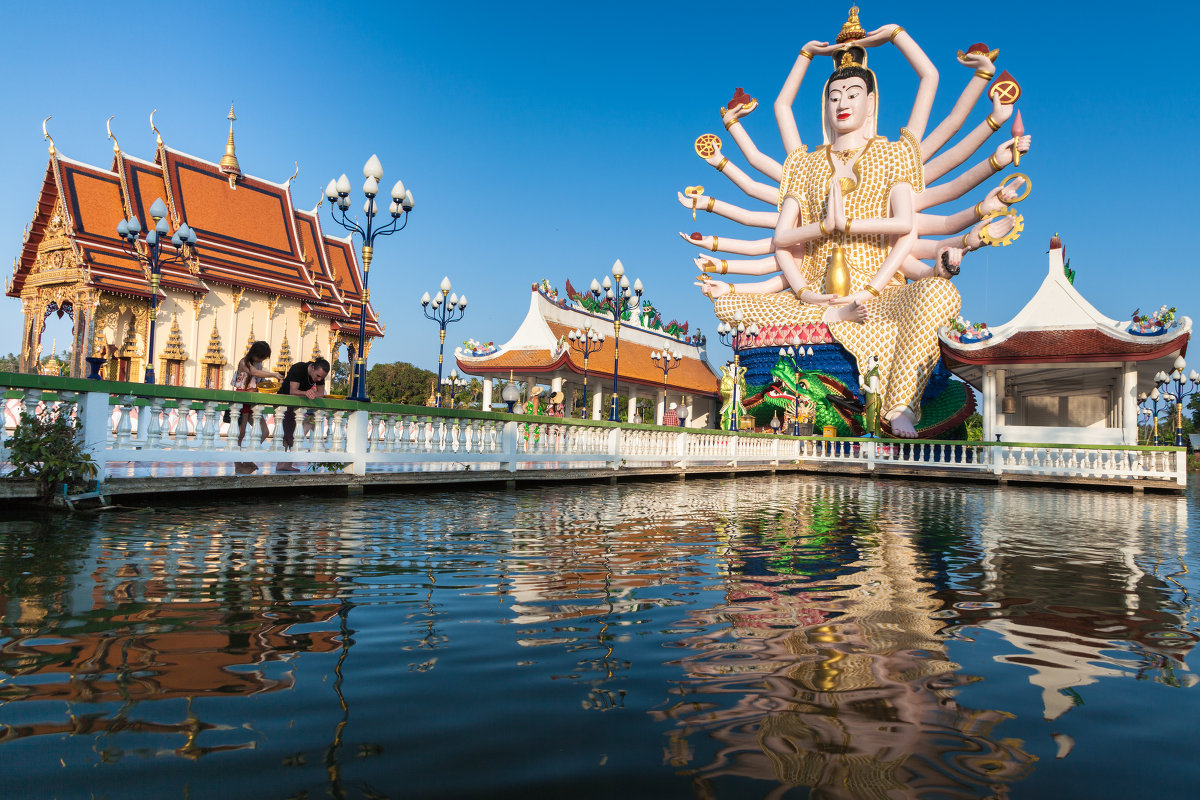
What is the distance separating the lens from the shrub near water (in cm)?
721

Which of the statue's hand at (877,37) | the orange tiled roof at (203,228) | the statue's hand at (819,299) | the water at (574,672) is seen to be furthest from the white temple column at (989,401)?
the orange tiled roof at (203,228)

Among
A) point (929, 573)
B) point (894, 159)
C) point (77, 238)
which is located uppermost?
point (894, 159)

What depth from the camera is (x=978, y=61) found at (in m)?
28.8

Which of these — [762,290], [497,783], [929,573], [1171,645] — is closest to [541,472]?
[929,573]

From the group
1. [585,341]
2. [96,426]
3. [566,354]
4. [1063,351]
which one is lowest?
[96,426]

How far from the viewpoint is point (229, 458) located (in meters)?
9.22

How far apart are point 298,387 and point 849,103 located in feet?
86.6

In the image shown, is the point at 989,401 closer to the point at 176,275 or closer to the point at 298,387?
the point at 298,387

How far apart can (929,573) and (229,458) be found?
7933mm

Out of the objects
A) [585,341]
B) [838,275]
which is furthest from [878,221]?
[585,341]

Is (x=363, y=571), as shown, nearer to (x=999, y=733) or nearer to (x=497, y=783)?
(x=497, y=783)

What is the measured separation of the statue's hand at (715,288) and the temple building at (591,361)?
5422 mm

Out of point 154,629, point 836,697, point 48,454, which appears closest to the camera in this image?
point 836,697

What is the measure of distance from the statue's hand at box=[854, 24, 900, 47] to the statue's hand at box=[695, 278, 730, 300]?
11.0 meters
